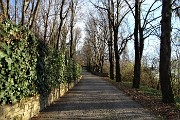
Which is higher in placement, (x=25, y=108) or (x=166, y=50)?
(x=166, y=50)

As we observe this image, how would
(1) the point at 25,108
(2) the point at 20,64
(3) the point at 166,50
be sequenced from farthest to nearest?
(3) the point at 166,50 < (1) the point at 25,108 < (2) the point at 20,64

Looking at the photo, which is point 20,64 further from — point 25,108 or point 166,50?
point 166,50

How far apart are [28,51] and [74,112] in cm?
285

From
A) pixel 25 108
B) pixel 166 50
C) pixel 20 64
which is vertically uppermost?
pixel 166 50

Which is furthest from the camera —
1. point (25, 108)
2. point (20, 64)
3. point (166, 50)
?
point (166, 50)

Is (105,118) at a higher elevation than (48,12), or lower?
lower

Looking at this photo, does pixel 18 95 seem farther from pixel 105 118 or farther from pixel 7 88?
pixel 105 118

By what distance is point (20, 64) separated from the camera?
9453mm

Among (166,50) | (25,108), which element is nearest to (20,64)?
(25,108)

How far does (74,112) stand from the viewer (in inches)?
459

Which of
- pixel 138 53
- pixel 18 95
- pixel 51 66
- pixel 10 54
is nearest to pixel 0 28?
pixel 10 54

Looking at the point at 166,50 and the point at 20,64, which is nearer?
the point at 20,64

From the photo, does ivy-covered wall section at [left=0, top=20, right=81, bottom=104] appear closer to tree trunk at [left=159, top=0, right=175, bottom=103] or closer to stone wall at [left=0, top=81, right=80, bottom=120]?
stone wall at [left=0, top=81, right=80, bottom=120]

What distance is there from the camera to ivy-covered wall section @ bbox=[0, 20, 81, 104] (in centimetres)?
799
